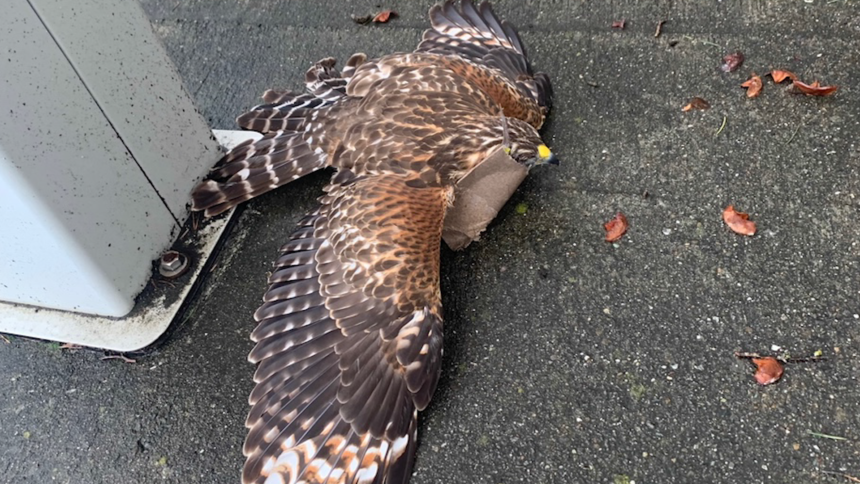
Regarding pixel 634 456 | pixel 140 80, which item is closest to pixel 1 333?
pixel 140 80

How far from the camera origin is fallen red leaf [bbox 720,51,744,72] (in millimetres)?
3469

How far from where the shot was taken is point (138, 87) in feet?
9.05

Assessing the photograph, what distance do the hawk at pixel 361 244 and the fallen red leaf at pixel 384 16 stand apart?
837 mm

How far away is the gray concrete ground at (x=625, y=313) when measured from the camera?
8.11 ft

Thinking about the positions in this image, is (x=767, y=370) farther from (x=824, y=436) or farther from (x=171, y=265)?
(x=171, y=265)

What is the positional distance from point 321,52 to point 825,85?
2900 millimetres

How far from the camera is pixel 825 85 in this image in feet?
10.8

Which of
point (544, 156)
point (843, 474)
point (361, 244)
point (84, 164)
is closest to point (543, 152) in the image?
point (544, 156)

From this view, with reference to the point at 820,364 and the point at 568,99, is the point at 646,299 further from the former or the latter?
the point at 568,99

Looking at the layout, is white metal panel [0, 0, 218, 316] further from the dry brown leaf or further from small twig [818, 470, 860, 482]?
small twig [818, 470, 860, 482]

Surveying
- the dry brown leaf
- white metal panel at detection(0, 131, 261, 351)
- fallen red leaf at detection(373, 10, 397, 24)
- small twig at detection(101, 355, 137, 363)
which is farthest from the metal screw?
the dry brown leaf

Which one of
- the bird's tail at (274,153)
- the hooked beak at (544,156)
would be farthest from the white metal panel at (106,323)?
the hooked beak at (544,156)

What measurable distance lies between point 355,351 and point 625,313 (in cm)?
122

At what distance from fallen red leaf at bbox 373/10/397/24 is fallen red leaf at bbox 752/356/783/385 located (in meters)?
2.94
